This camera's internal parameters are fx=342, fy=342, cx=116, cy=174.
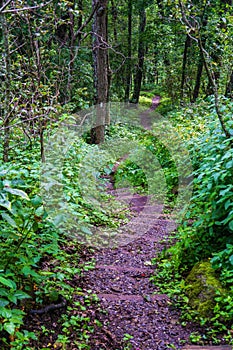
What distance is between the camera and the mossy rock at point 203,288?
310 centimetres

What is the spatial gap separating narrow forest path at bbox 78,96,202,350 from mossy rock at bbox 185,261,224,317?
8.2 inches

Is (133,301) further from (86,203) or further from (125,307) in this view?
(86,203)

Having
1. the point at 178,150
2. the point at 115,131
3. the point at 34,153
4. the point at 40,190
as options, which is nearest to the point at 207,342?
the point at 40,190

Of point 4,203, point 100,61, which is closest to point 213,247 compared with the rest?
point 4,203

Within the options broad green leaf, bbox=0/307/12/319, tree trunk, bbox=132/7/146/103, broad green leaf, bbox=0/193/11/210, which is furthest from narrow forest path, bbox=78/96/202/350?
tree trunk, bbox=132/7/146/103

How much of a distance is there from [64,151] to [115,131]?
6.86 meters

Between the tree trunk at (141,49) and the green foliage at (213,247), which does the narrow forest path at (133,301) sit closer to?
the green foliage at (213,247)

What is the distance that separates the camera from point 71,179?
4.80m

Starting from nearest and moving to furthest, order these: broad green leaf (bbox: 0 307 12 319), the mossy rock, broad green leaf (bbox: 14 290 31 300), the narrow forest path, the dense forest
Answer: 1. broad green leaf (bbox: 0 307 12 319)
2. broad green leaf (bbox: 14 290 31 300)
3. the dense forest
4. the narrow forest path
5. the mossy rock

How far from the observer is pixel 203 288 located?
10.6 feet

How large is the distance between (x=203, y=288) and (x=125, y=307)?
76 centimetres

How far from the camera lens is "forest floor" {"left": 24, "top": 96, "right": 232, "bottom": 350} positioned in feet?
8.89

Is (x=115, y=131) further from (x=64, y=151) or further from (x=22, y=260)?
(x=22, y=260)

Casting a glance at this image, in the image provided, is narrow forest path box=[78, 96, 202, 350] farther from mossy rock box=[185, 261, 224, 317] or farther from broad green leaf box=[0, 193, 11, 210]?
broad green leaf box=[0, 193, 11, 210]
